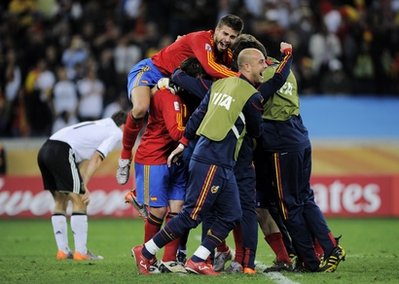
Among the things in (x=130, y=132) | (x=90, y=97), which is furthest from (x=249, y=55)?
(x=90, y=97)

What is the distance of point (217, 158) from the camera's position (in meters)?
9.65

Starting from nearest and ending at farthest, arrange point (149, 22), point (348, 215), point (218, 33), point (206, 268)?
point (206, 268) → point (218, 33) → point (348, 215) → point (149, 22)

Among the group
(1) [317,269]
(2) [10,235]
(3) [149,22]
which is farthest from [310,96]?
(1) [317,269]

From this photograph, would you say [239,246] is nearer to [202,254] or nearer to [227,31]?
[202,254]

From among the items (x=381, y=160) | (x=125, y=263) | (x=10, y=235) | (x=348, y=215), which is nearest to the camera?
(x=125, y=263)

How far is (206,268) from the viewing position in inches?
387

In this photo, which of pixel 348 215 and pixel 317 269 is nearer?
pixel 317 269

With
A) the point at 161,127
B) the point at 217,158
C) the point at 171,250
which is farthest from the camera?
the point at 161,127

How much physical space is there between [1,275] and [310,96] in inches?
475

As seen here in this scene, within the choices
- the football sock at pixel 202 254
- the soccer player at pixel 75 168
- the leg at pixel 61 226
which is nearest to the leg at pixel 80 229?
the soccer player at pixel 75 168

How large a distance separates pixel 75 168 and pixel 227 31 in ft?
11.2

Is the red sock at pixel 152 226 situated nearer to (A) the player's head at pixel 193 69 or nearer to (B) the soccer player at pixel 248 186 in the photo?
(B) the soccer player at pixel 248 186

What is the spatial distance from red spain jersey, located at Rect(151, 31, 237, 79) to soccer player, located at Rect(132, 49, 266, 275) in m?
0.39

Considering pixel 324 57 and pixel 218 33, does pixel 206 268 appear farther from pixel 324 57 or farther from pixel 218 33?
pixel 324 57
